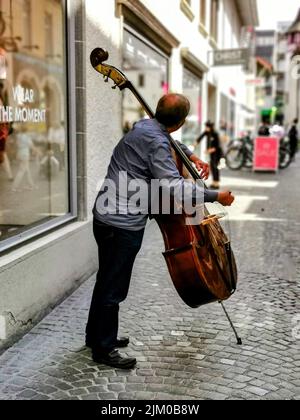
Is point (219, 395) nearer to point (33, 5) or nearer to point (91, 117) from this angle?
point (91, 117)

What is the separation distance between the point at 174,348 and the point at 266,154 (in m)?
13.9

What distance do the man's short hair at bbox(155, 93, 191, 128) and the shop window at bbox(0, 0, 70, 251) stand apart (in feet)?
5.58

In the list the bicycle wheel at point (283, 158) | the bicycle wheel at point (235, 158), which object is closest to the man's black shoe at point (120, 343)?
the bicycle wheel at point (235, 158)

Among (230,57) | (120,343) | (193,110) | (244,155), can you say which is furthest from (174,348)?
(244,155)

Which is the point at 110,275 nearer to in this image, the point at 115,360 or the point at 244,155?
the point at 115,360

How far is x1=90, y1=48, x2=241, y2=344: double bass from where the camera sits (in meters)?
3.34

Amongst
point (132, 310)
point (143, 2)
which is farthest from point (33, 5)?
point (132, 310)

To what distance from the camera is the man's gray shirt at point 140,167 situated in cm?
322

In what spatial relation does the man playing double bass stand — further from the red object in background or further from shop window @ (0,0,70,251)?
the red object in background

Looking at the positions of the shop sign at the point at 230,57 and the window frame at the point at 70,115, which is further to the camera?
the shop sign at the point at 230,57

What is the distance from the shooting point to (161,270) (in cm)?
589

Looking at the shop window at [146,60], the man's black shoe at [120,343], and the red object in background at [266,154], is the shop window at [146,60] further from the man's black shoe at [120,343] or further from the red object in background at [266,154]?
the red object in background at [266,154]

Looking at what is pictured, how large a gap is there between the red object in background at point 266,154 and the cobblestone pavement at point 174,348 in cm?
1108

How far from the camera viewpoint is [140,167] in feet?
11.0
